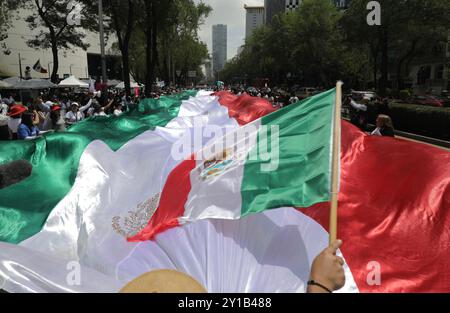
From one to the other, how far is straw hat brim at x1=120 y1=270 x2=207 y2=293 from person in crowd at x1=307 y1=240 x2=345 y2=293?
60cm

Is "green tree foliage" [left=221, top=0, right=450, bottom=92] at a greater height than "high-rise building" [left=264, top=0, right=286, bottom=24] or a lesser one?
lesser

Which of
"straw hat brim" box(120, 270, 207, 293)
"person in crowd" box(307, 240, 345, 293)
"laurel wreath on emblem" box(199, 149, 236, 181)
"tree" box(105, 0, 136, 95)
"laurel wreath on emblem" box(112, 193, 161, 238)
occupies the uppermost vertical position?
"tree" box(105, 0, 136, 95)

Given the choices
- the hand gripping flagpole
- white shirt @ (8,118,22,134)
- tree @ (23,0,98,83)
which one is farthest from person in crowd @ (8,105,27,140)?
tree @ (23,0,98,83)

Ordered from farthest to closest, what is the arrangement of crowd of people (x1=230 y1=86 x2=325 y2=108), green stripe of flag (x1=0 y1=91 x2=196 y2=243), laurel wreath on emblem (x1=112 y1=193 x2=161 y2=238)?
crowd of people (x1=230 y1=86 x2=325 y2=108) < green stripe of flag (x1=0 y1=91 x2=196 y2=243) < laurel wreath on emblem (x1=112 y1=193 x2=161 y2=238)

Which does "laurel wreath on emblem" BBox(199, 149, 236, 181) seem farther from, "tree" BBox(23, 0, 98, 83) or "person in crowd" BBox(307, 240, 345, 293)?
"tree" BBox(23, 0, 98, 83)

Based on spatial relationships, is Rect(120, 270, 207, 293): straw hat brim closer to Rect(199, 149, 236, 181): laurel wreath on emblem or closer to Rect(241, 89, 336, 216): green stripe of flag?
Rect(241, 89, 336, 216): green stripe of flag

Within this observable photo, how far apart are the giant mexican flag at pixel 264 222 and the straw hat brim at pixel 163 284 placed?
45 cm

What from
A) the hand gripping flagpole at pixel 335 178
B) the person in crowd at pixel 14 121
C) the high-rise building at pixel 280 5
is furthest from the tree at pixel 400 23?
the high-rise building at pixel 280 5

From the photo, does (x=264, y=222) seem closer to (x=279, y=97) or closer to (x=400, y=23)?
(x=279, y=97)

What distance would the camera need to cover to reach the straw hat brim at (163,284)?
1939 millimetres

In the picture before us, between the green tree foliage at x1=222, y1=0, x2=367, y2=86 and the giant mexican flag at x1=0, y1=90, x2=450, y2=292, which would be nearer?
the giant mexican flag at x1=0, y1=90, x2=450, y2=292

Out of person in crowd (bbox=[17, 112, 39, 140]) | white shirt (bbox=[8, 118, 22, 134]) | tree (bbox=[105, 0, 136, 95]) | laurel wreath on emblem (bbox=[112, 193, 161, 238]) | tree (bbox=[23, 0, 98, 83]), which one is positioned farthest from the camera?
tree (bbox=[23, 0, 98, 83])

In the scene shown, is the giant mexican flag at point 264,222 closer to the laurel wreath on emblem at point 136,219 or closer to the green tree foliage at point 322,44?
the laurel wreath on emblem at point 136,219

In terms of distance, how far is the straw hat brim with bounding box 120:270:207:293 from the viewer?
1.94 metres
